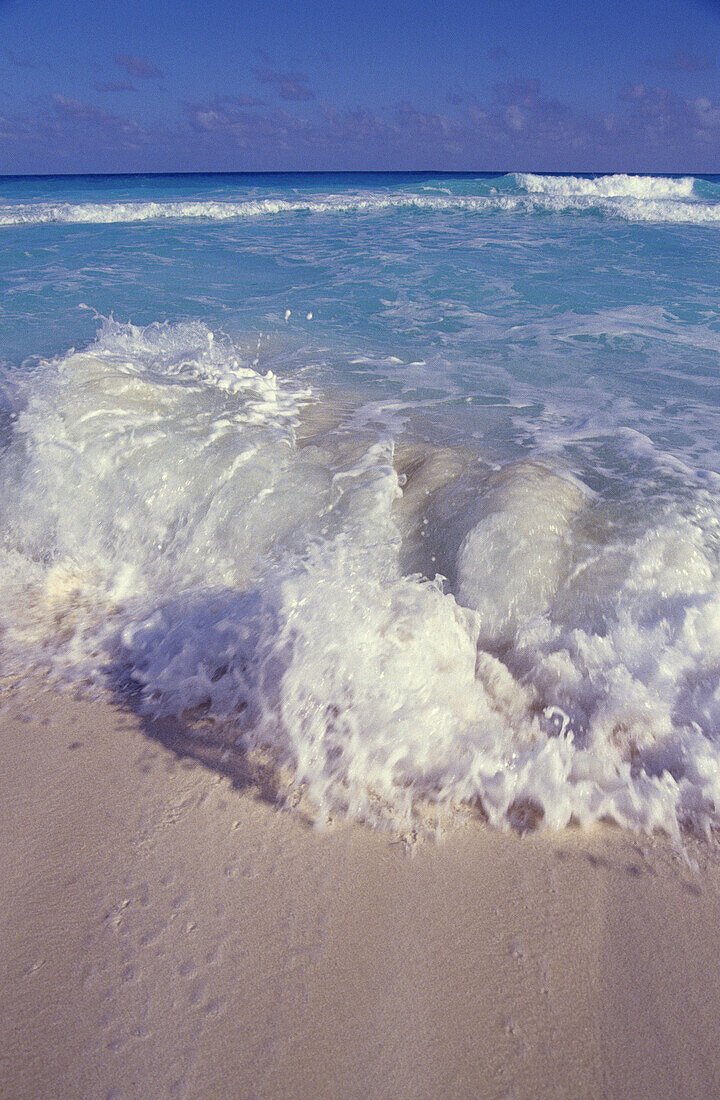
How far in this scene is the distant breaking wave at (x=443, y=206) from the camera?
17.3 meters

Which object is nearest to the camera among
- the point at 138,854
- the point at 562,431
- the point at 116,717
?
the point at 138,854

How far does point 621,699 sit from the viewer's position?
82.7 inches

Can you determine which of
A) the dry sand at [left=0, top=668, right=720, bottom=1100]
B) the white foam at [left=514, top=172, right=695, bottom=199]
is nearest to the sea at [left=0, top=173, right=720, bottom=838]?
the dry sand at [left=0, top=668, right=720, bottom=1100]

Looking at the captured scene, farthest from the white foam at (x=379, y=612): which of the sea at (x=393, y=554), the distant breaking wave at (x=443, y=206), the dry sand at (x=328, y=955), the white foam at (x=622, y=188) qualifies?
the white foam at (x=622, y=188)

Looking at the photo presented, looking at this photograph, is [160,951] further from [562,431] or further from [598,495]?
[562,431]

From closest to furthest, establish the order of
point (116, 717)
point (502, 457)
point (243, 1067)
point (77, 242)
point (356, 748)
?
point (243, 1067), point (356, 748), point (116, 717), point (502, 457), point (77, 242)

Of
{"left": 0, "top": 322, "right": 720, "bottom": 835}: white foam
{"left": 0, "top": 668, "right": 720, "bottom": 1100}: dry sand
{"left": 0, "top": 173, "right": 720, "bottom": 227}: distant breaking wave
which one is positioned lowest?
{"left": 0, "top": 668, "right": 720, "bottom": 1100}: dry sand

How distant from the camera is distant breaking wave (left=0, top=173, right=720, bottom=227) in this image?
17281 millimetres

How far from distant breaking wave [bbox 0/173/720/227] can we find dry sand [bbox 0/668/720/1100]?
57.8ft

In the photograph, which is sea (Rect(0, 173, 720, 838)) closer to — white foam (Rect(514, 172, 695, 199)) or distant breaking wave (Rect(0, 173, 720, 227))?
distant breaking wave (Rect(0, 173, 720, 227))

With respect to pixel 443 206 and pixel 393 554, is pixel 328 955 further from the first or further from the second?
pixel 443 206

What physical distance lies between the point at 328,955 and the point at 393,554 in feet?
5.26

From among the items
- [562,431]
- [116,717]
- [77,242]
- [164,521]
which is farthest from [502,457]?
[77,242]

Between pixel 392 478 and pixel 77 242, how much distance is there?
12648 mm
